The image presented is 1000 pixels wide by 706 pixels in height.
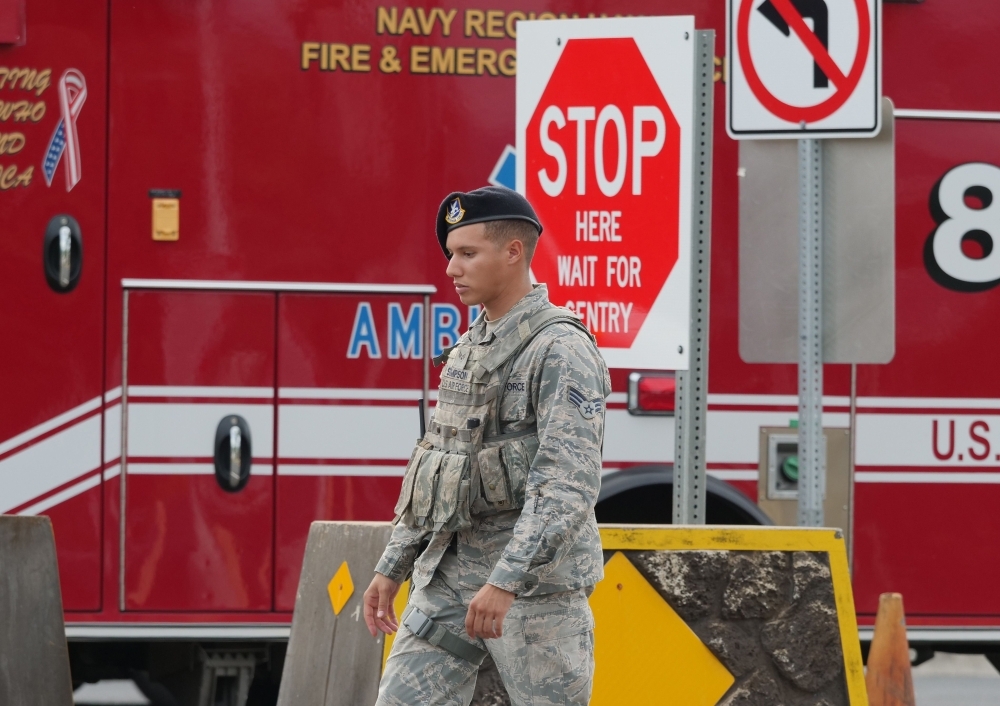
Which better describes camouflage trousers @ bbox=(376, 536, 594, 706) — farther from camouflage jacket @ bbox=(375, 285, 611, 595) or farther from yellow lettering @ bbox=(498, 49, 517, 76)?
yellow lettering @ bbox=(498, 49, 517, 76)

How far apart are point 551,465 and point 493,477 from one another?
169 millimetres

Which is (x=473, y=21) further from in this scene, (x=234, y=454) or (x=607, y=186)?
(x=234, y=454)

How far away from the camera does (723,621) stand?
3686 millimetres

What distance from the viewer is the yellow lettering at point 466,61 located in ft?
16.4

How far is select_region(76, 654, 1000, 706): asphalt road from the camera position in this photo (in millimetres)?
7129

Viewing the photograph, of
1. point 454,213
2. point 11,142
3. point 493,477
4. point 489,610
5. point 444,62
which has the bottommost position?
point 489,610

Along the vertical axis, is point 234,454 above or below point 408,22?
below

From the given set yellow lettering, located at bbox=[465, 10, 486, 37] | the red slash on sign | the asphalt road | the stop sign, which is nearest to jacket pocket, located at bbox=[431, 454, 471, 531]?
the stop sign

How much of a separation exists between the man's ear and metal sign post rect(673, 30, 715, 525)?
1.19 m

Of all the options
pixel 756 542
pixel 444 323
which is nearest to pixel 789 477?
pixel 756 542

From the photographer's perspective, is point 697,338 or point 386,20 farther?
point 386,20

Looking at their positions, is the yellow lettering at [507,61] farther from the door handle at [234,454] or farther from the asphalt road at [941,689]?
the asphalt road at [941,689]

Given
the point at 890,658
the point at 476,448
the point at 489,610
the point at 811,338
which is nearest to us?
the point at 489,610

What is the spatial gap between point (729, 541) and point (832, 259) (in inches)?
38.0
